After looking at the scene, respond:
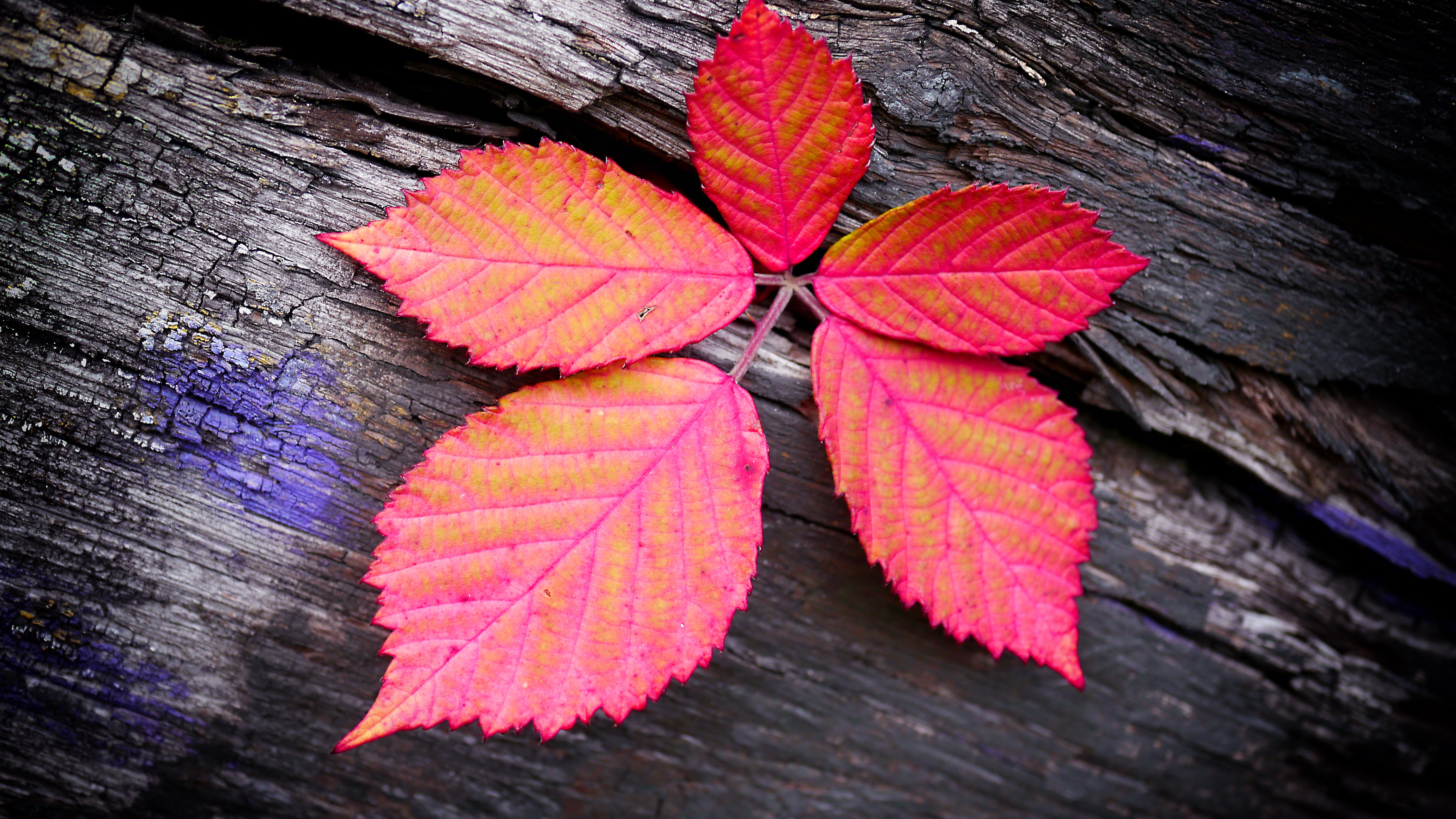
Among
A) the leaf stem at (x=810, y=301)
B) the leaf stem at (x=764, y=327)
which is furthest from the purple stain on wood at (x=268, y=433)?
the leaf stem at (x=810, y=301)

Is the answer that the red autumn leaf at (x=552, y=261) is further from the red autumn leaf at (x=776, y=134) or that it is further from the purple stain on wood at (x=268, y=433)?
the purple stain on wood at (x=268, y=433)

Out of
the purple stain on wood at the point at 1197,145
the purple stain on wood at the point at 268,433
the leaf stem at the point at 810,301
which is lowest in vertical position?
the purple stain on wood at the point at 268,433

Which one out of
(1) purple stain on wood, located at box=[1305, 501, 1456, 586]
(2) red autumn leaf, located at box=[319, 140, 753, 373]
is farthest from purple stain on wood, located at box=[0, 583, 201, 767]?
(1) purple stain on wood, located at box=[1305, 501, 1456, 586]

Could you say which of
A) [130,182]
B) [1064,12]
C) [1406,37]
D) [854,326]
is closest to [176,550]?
[130,182]

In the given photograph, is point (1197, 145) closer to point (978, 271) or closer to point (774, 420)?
point (978, 271)

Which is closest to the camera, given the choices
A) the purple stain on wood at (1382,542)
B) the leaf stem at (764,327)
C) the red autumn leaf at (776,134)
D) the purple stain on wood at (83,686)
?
the red autumn leaf at (776,134)
